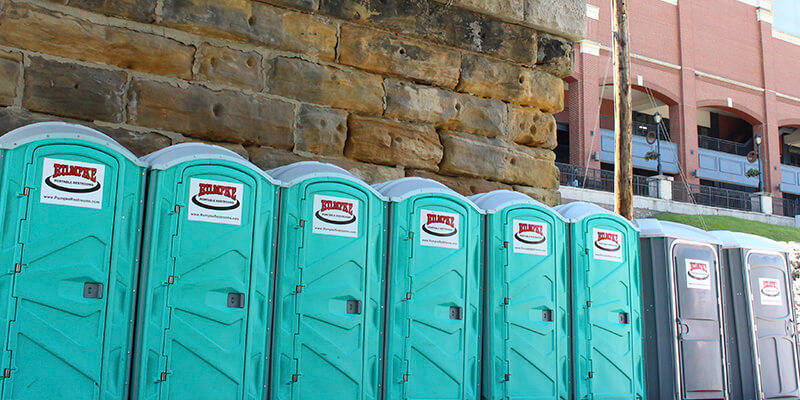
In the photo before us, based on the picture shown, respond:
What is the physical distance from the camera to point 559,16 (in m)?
8.71

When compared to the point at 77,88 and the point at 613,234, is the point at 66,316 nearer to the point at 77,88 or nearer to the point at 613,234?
the point at 77,88

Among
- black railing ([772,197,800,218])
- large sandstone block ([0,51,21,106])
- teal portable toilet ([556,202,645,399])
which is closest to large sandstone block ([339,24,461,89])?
teal portable toilet ([556,202,645,399])

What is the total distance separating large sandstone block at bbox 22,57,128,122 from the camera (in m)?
5.88

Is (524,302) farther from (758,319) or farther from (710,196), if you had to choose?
(710,196)

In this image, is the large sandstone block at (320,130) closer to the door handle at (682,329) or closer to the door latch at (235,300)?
the door latch at (235,300)

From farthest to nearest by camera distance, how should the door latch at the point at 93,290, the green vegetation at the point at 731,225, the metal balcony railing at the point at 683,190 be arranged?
the metal balcony railing at the point at 683,190 < the green vegetation at the point at 731,225 < the door latch at the point at 93,290

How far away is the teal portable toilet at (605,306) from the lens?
24.1ft

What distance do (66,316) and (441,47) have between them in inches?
185

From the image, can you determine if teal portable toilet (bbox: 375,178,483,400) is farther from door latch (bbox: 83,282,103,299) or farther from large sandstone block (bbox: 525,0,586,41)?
large sandstone block (bbox: 525,0,586,41)

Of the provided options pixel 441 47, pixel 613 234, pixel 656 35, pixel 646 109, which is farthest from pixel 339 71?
pixel 646 109

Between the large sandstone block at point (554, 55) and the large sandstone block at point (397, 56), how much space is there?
1212mm

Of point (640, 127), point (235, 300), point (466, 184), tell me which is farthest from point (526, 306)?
point (640, 127)

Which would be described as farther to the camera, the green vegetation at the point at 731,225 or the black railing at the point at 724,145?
the black railing at the point at 724,145

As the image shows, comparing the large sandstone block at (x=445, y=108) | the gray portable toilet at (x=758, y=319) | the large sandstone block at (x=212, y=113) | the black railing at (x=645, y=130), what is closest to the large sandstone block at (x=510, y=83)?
the large sandstone block at (x=445, y=108)
